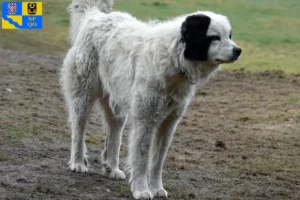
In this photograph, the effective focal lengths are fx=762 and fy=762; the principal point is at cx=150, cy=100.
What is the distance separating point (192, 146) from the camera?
35.2 ft

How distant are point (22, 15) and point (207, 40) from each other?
20294 mm

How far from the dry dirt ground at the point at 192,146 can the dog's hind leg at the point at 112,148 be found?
0.53 feet

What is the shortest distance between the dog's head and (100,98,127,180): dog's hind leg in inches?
67.8

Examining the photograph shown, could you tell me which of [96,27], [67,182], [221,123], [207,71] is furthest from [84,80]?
[221,123]

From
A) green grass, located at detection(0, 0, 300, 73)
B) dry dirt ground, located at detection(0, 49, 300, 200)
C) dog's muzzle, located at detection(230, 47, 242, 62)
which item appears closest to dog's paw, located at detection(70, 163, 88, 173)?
dry dirt ground, located at detection(0, 49, 300, 200)

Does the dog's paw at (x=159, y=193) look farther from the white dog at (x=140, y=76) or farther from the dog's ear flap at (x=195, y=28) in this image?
the dog's ear flap at (x=195, y=28)

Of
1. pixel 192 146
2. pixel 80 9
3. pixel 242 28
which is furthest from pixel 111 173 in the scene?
pixel 242 28

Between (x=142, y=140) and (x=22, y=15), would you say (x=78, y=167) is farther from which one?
(x=22, y=15)

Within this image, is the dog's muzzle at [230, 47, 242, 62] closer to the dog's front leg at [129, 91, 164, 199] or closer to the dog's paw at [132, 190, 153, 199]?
the dog's front leg at [129, 91, 164, 199]

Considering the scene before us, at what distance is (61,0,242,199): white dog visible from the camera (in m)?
6.89

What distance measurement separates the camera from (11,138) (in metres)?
9.42

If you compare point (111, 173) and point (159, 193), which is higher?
point (159, 193)

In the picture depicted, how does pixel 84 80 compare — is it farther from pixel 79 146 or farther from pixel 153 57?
pixel 153 57

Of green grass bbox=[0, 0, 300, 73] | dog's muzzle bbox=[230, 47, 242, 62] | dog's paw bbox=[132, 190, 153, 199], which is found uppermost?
dog's muzzle bbox=[230, 47, 242, 62]
